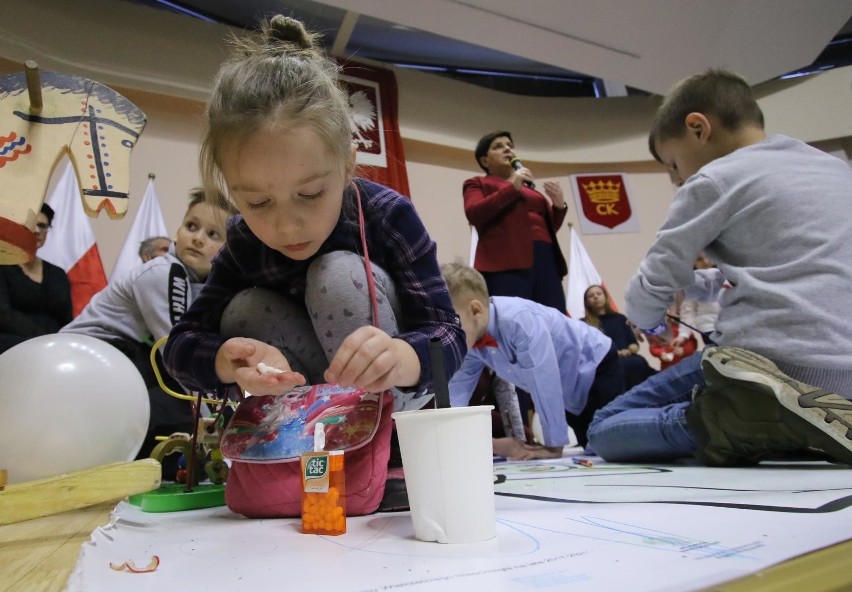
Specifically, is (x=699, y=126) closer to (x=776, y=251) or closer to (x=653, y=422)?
(x=776, y=251)

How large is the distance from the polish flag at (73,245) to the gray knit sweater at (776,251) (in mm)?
2046

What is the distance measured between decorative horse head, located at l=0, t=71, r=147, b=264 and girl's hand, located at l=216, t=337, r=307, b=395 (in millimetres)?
257

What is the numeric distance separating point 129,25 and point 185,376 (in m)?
2.56

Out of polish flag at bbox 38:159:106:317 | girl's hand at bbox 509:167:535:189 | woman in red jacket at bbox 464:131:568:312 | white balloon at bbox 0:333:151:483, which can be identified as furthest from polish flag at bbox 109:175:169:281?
white balloon at bbox 0:333:151:483

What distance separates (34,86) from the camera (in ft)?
2.38

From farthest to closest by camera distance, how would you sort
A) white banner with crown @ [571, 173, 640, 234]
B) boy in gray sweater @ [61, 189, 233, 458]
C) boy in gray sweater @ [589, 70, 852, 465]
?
white banner with crown @ [571, 173, 640, 234]
boy in gray sweater @ [61, 189, 233, 458]
boy in gray sweater @ [589, 70, 852, 465]

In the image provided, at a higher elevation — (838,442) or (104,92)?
(104,92)

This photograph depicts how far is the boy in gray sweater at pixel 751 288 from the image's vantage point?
2.79 ft

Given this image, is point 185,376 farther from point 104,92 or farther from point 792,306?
point 792,306

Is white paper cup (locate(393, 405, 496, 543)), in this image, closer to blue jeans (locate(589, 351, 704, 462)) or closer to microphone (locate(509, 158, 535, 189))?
blue jeans (locate(589, 351, 704, 462))

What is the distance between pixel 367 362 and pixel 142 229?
2.19 meters

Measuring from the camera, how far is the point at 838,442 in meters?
0.80

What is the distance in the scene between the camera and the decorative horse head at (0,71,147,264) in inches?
27.2

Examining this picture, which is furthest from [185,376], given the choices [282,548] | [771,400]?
[771,400]
